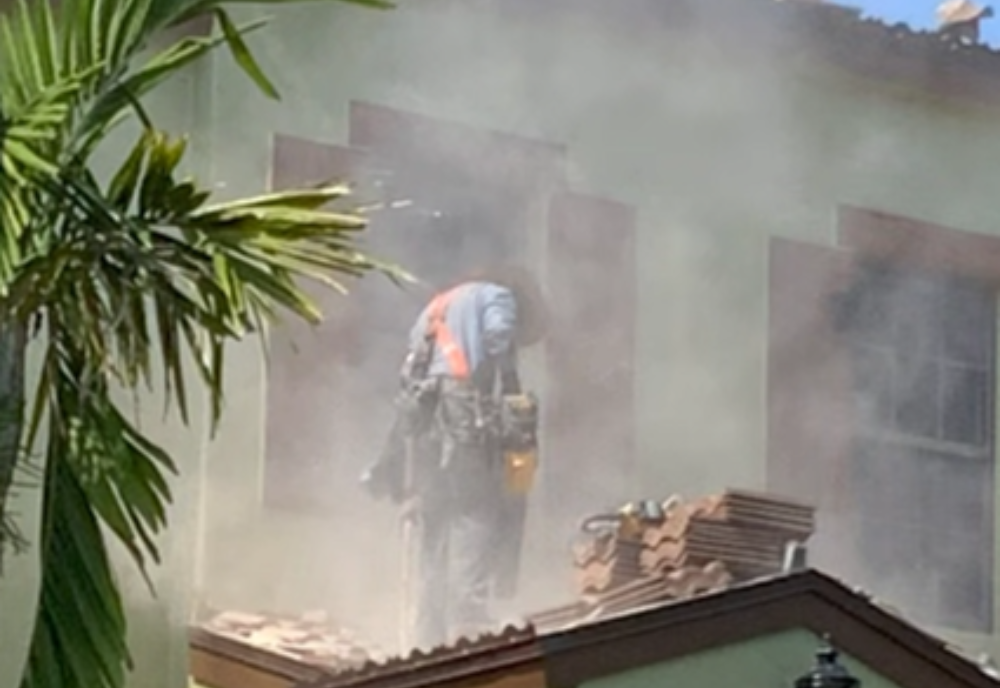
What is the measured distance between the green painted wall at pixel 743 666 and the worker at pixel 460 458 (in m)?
1.82

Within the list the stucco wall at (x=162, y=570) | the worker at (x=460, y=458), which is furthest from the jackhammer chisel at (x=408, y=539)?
the stucco wall at (x=162, y=570)

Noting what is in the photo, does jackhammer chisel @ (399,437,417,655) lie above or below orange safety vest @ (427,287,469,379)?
below

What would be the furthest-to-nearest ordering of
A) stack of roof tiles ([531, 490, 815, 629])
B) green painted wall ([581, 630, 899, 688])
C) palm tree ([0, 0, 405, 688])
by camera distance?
1. stack of roof tiles ([531, 490, 815, 629])
2. green painted wall ([581, 630, 899, 688])
3. palm tree ([0, 0, 405, 688])

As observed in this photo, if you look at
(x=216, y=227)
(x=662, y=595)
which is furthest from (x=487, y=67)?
(x=216, y=227)

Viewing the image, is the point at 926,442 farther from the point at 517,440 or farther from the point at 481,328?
the point at 481,328

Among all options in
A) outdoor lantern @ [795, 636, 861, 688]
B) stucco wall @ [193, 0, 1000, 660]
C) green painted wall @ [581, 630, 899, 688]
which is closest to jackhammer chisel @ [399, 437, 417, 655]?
stucco wall @ [193, 0, 1000, 660]

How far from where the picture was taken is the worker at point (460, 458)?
1084 centimetres

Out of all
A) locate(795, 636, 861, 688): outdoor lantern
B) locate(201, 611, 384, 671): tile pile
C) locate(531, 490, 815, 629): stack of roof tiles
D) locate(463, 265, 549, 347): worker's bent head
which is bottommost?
locate(795, 636, 861, 688): outdoor lantern

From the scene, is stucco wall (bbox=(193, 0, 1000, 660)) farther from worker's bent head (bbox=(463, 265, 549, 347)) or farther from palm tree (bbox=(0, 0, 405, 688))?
palm tree (bbox=(0, 0, 405, 688))

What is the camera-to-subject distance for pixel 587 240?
492 inches

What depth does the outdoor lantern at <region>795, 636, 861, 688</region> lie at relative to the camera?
8.17 m

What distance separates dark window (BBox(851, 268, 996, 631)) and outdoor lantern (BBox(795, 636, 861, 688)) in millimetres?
4605

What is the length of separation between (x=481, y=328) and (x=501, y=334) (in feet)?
0.28

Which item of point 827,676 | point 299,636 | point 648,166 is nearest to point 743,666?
point 827,676
